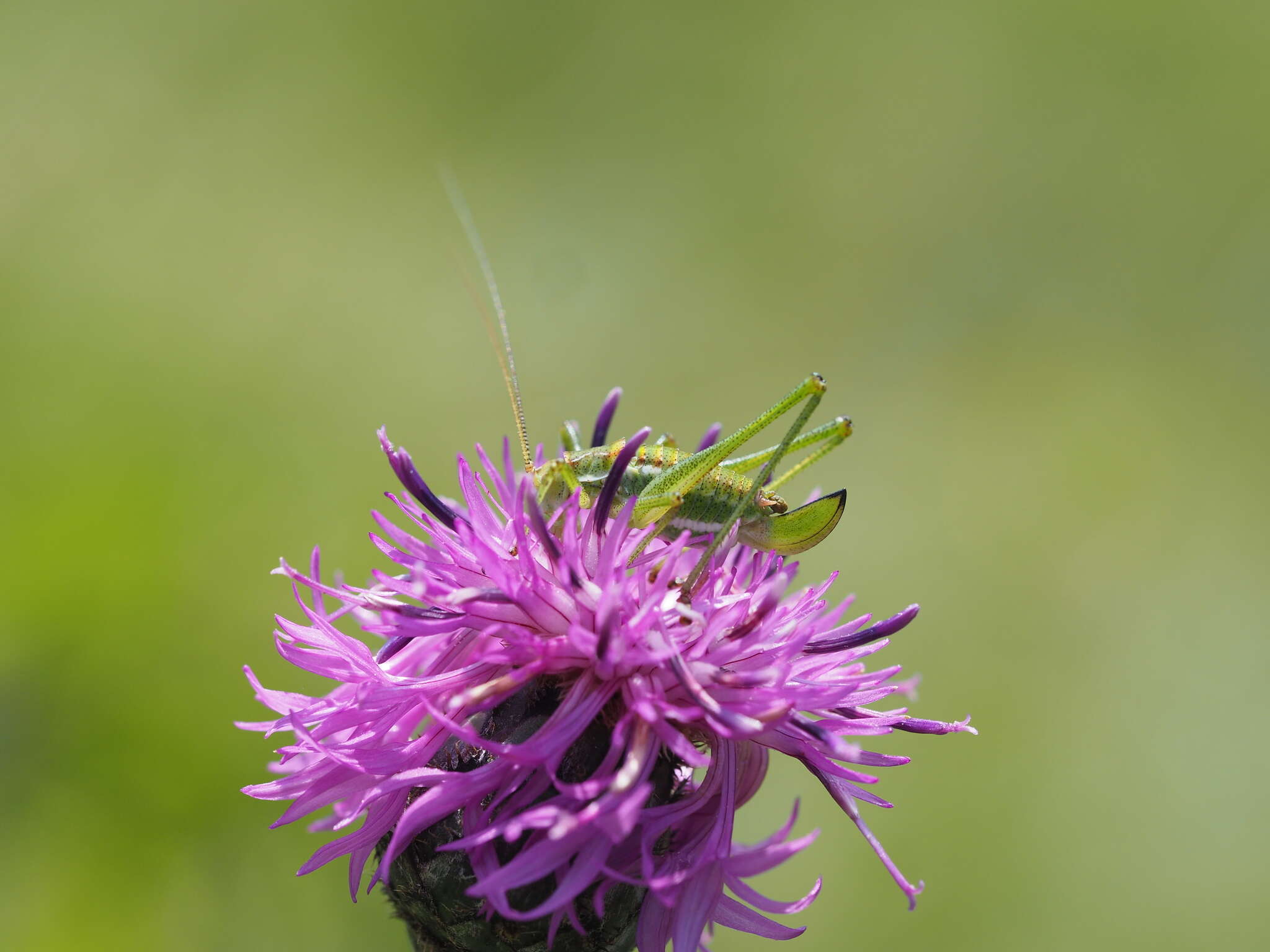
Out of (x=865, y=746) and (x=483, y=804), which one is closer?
(x=483, y=804)

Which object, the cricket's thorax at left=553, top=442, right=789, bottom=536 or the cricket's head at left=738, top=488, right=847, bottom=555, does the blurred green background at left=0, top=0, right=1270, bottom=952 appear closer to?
the cricket's thorax at left=553, top=442, right=789, bottom=536

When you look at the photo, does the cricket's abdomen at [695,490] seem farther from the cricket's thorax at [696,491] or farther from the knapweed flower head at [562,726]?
the knapweed flower head at [562,726]

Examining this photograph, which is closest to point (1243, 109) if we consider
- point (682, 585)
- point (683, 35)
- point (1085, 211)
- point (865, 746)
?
point (1085, 211)

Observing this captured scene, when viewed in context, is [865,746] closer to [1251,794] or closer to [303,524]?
[1251,794]

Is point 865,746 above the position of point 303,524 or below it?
above

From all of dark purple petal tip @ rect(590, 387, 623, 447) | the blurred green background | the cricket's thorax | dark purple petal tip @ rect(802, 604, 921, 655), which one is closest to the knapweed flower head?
dark purple petal tip @ rect(802, 604, 921, 655)

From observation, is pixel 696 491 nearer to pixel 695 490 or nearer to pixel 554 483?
pixel 695 490
